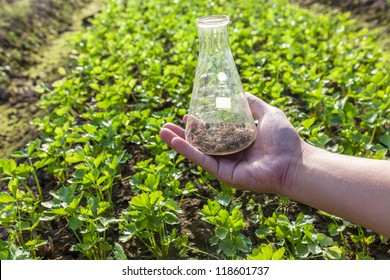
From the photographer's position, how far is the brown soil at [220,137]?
252 cm

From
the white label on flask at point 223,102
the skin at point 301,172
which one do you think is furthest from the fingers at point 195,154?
the white label on flask at point 223,102

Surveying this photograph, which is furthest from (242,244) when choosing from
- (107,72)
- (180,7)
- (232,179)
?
(180,7)

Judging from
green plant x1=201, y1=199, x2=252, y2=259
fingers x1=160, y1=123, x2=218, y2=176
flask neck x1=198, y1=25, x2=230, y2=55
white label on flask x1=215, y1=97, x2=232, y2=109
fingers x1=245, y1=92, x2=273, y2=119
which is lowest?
green plant x1=201, y1=199, x2=252, y2=259

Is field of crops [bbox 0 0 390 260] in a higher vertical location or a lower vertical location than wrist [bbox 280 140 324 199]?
lower

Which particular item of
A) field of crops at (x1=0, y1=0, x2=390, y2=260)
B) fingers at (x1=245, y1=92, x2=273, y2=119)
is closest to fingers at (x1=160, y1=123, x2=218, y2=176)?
field of crops at (x1=0, y1=0, x2=390, y2=260)

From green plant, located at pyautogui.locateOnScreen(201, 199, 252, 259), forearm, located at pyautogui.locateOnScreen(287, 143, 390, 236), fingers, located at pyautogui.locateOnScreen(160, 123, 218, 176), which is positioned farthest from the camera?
fingers, located at pyautogui.locateOnScreen(160, 123, 218, 176)

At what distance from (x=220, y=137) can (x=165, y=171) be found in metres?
0.36

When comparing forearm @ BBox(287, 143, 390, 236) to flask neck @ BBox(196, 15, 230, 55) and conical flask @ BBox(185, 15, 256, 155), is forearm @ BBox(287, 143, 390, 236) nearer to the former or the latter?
conical flask @ BBox(185, 15, 256, 155)

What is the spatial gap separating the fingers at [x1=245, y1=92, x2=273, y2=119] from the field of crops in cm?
35

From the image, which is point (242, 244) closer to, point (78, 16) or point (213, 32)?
point (213, 32)

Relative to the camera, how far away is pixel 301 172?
2270mm

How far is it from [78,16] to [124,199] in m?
5.01

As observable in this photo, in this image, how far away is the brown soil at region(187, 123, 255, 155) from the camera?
252 centimetres

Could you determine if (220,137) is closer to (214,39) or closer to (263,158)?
(263,158)
